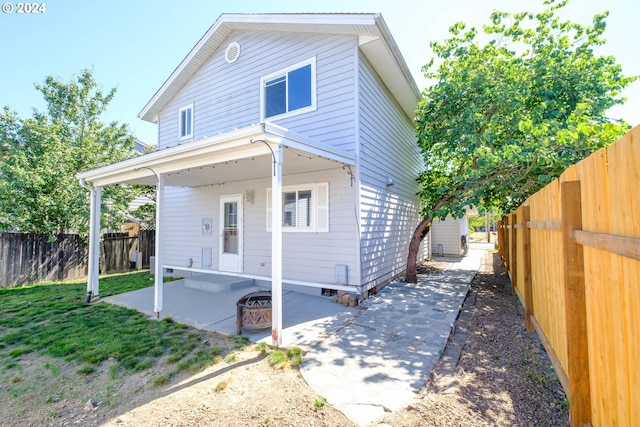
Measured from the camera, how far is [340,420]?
100 inches

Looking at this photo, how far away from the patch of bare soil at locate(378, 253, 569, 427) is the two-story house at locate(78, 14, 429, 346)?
7.06 ft

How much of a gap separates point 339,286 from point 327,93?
4251 millimetres

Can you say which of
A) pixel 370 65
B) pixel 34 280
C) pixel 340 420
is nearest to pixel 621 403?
pixel 340 420

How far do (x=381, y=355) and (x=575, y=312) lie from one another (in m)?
2.20

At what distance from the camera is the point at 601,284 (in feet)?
6.08

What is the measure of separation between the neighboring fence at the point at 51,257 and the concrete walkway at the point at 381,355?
9.98 meters

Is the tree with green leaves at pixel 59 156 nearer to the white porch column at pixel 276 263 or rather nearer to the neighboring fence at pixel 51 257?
the neighboring fence at pixel 51 257

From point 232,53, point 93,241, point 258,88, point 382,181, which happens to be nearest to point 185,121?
point 232,53

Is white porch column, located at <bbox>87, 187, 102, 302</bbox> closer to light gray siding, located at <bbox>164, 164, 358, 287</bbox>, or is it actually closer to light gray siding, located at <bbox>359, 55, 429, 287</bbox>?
light gray siding, located at <bbox>164, 164, 358, 287</bbox>

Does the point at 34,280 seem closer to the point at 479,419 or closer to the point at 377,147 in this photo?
the point at 377,147

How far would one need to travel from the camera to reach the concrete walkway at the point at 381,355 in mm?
2859

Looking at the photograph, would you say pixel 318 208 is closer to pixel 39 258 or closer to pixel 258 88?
pixel 258 88

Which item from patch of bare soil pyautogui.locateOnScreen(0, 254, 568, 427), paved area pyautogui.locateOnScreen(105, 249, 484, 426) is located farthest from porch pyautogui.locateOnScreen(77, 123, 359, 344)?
patch of bare soil pyautogui.locateOnScreen(0, 254, 568, 427)

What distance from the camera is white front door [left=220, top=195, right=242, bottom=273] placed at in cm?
800
